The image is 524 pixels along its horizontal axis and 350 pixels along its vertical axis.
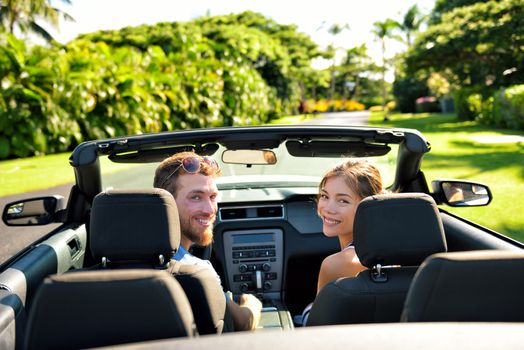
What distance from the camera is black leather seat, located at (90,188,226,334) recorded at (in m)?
2.35

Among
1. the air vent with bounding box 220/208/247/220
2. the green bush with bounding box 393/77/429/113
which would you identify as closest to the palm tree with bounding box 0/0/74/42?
the green bush with bounding box 393/77/429/113

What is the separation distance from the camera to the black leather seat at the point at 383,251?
2330mm

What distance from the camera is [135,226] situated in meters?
2.41

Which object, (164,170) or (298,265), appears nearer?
(164,170)

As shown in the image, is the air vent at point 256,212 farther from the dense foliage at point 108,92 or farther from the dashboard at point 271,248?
the dense foliage at point 108,92

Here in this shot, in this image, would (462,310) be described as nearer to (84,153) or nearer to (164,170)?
(164,170)

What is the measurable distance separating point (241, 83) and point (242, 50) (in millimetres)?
7680

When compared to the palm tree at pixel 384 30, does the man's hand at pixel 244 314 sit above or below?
below

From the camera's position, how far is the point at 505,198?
10.9 meters

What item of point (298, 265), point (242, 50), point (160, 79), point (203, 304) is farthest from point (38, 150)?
point (242, 50)

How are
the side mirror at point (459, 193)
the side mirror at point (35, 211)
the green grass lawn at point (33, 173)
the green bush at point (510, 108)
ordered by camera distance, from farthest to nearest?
the green bush at point (510, 108) < the green grass lawn at point (33, 173) < the side mirror at point (459, 193) < the side mirror at point (35, 211)

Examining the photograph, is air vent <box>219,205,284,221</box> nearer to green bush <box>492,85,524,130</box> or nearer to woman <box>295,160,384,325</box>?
woman <box>295,160,384,325</box>

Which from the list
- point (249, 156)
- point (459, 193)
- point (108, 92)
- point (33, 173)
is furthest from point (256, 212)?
point (108, 92)

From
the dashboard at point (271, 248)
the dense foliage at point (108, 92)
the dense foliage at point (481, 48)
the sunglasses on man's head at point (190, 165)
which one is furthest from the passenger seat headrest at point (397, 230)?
the dense foliage at point (481, 48)
